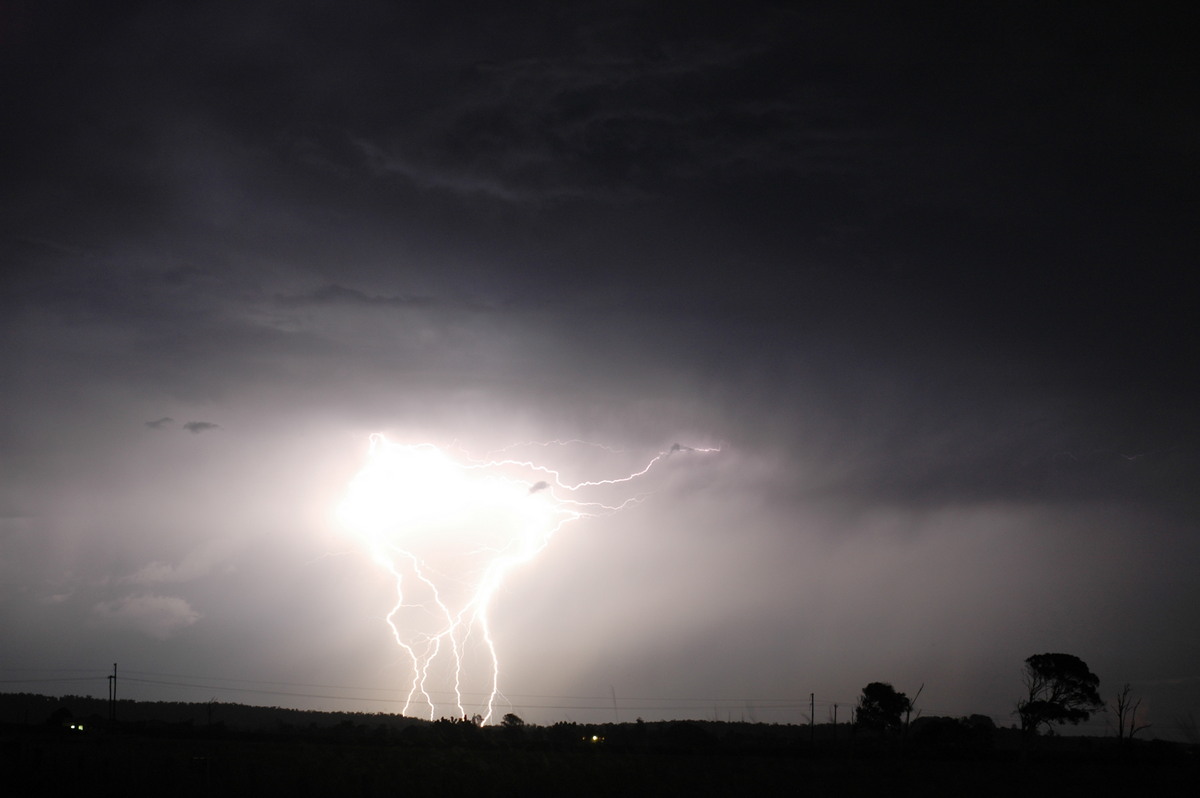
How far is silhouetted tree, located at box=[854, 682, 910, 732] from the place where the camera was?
56.1 m

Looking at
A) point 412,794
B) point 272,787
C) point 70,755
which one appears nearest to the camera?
point 412,794

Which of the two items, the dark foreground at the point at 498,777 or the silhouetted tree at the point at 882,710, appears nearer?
the dark foreground at the point at 498,777

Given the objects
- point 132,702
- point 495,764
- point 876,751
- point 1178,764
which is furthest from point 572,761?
point 132,702

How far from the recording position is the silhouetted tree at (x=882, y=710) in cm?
5612

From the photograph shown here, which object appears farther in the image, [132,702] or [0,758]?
[132,702]

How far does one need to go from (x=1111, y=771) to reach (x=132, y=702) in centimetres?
14515

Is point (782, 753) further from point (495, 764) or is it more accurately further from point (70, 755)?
point (70, 755)

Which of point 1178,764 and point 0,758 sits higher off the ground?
point 0,758

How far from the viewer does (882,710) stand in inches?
2223

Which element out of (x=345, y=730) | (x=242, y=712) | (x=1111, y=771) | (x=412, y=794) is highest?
(x=412, y=794)

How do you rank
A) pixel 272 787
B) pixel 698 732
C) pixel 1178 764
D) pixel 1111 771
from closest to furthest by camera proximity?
pixel 272 787
pixel 1111 771
pixel 1178 764
pixel 698 732

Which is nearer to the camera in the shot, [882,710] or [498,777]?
[498,777]

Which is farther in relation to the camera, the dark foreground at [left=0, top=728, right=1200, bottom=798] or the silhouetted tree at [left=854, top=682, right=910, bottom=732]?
the silhouetted tree at [left=854, top=682, right=910, bottom=732]

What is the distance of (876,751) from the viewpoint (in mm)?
38594
